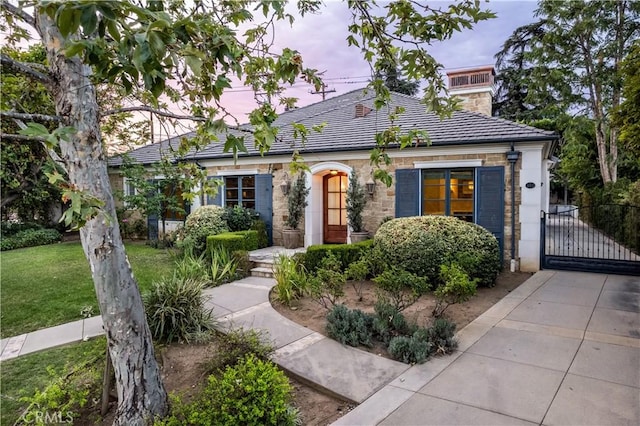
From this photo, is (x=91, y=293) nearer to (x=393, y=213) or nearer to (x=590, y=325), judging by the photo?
(x=393, y=213)

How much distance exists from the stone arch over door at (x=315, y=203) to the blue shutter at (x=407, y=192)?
1878 mm

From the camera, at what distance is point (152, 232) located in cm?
1430

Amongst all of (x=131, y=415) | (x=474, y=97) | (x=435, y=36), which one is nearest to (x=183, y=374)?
(x=131, y=415)

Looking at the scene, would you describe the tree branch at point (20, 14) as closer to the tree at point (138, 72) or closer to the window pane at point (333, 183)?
the tree at point (138, 72)

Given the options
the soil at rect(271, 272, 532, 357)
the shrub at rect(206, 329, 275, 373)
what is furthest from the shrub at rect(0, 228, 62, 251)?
the shrub at rect(206, 329, 275, 373)

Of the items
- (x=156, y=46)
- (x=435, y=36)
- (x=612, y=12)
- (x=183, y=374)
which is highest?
(x=612, y=12)

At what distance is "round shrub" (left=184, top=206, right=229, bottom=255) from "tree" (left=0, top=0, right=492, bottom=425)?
256 inches

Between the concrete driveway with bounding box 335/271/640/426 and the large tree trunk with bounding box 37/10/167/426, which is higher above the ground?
the large tree trunk with bounding box 37/10/167/426

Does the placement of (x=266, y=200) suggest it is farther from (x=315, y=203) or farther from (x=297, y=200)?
(x=315, y=203)

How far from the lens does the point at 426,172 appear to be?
31.3 ft

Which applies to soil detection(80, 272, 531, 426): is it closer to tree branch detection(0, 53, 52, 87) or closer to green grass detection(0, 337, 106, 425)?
green grass detection(0, 337, 106, 425)

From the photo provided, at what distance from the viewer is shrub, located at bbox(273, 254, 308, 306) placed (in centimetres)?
661

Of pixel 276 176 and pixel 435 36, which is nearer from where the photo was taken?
pixel 435 36

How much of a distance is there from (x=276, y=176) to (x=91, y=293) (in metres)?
6.03
